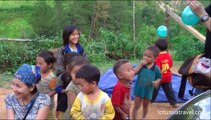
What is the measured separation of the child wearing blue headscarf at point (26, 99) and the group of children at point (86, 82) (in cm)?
52

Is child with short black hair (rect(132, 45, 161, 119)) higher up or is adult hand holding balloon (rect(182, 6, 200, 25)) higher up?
adult hand holding balloon (rect(182, 6, 200, 25))

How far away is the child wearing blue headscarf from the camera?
310 cm

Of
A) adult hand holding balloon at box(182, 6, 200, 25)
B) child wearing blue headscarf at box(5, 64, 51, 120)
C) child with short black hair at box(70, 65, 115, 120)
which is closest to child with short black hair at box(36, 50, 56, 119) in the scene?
child with short black hair at box(70, 65, 115, 120)

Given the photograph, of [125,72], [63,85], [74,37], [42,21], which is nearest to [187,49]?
[74,37]

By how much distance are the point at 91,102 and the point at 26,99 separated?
67 centimetres

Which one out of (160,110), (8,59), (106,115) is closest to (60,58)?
(106,115)

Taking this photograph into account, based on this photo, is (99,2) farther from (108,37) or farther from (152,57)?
(152,57)

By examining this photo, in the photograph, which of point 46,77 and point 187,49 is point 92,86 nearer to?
point 46,77

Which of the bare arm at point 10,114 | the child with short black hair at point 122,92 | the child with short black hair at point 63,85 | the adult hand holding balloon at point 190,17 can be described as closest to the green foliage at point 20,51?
the child with short black hair at point 63,85

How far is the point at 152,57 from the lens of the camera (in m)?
5.13

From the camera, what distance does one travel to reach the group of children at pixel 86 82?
11.8 feet

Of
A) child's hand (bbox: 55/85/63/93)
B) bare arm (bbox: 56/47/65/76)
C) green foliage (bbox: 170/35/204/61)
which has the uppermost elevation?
bare arm (bbox: 56/47/65/76)

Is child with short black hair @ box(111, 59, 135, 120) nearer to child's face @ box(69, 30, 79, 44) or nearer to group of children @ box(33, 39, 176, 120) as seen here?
group of children @ box(33, 39, 176, 120)

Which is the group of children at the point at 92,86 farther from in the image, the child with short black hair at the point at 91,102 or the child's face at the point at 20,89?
the child's face at the point at 20,89
